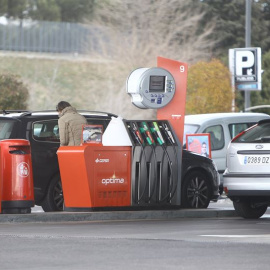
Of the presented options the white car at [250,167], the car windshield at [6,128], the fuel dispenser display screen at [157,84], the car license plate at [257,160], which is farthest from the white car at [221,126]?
the car license plate at [257,160]

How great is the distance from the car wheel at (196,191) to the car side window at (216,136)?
18.9 ft

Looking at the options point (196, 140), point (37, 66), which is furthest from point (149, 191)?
point (37, 66)

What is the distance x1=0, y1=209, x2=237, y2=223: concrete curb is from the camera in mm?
17625

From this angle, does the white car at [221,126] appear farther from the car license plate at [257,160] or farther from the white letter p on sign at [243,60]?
the white letter p on sign at [243,60]

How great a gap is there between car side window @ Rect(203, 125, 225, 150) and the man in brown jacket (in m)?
7.19

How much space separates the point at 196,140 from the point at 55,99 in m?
49.0

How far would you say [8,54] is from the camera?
7975cm

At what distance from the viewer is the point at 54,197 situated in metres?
19.9

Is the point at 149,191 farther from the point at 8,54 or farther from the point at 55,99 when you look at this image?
the point at 8,54

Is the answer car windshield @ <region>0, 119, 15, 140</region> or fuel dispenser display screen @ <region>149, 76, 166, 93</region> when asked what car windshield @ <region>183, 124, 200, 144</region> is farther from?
car windshield @ <region>0, 119, 15, 140</region>

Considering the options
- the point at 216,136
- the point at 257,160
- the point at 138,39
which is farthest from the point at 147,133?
the point at 138,39

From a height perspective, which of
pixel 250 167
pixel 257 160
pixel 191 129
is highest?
pixel 191 129

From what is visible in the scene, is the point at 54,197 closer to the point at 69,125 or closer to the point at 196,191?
the point at 69,125

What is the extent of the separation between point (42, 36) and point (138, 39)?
17685 mm
